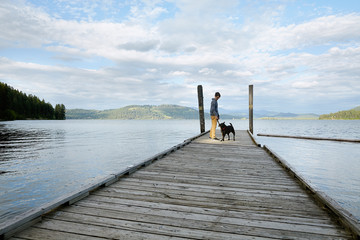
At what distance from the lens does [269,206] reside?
3535 millimetres

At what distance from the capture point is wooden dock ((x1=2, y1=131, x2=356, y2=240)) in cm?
267

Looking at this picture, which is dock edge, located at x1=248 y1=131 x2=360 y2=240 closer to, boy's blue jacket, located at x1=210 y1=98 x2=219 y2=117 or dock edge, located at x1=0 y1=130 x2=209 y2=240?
dock edge, located at x1=0 y1=130 x2=209 y2=240

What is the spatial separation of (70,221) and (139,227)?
39.7 inches

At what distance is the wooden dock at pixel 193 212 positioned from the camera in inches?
105

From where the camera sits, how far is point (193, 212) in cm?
327

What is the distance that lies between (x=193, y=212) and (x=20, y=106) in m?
113

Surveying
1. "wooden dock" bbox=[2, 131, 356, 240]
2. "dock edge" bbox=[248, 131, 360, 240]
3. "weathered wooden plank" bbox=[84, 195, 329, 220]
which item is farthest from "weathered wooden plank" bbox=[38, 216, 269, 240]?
"dock edge" bbox=[248, 131, 360, 240]

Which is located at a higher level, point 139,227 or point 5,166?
point 139,227

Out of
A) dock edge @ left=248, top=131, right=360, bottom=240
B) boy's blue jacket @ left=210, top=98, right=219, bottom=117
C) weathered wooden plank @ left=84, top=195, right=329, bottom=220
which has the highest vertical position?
boy's blue jacket @ left=210, top=98, right=219, bottom=117

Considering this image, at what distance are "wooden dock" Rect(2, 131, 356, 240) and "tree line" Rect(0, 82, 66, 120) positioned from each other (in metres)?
101

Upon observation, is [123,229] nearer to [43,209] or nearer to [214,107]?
[43,209]

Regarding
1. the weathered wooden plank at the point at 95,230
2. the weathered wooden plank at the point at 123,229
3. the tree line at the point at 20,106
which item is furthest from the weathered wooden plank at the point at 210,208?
the tree line at the point at 20,106

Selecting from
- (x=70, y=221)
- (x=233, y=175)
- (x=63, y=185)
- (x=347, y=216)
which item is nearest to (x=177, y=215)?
(x=70, y=221)

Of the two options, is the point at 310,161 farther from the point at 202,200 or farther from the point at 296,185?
the point at 202,200
